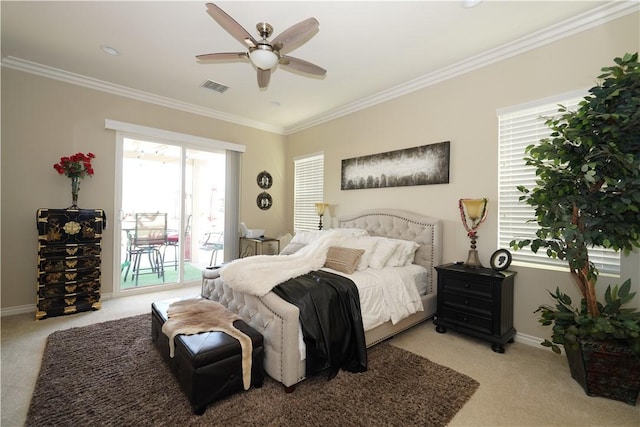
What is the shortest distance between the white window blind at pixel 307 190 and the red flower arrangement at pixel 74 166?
3.34 metres

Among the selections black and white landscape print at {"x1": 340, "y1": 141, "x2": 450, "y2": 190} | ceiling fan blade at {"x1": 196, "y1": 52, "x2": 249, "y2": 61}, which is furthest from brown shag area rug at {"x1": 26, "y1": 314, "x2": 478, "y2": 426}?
ceiling fan blade at {"x1": 196, "y1": 52, "x2": 249, "y2": 61}

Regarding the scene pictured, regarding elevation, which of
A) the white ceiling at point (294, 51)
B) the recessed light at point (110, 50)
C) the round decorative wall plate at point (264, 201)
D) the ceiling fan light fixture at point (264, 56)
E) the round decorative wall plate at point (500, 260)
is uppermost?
the white ceiling at point (294, 51)

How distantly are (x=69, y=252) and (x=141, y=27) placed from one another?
2801 mm

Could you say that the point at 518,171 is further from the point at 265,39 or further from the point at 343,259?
the point at 265,39

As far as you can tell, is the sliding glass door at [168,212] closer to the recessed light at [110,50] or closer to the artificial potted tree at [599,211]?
the recessed light at [110,50]

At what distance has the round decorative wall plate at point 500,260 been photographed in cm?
276

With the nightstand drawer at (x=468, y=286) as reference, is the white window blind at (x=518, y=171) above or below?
above

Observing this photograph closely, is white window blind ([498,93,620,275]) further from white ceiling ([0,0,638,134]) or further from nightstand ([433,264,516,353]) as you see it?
white ceiling ([0,0,638,134])

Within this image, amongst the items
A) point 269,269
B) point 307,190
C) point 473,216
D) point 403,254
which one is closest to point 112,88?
point 307,190

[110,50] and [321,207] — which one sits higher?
[110,50]

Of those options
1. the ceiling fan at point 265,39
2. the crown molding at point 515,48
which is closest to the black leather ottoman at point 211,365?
the ceiling fan at point 265,39

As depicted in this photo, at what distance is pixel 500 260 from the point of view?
9.25ft

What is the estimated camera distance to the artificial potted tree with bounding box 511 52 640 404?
1837mm

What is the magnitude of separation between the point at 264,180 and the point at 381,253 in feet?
10.8
